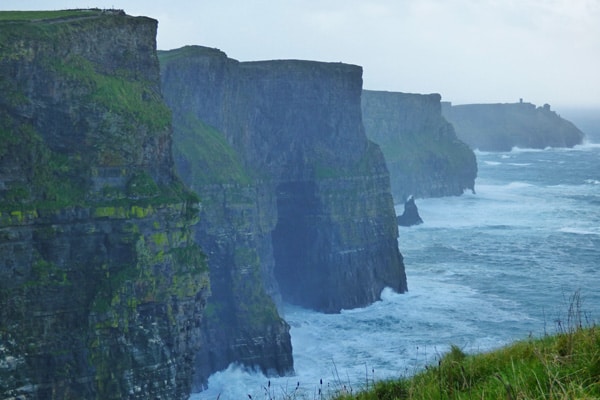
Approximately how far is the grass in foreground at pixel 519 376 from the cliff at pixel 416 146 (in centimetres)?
10629

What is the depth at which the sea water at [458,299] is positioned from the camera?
42.6 meters

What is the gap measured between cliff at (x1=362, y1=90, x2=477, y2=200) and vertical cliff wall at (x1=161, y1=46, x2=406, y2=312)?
51873 mm

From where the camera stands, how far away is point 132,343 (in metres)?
30.1

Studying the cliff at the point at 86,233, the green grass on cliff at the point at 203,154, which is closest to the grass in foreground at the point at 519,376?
the cliff at the point at 86,233

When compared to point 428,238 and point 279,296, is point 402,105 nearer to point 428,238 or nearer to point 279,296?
point 428,238

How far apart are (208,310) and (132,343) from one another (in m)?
14.3

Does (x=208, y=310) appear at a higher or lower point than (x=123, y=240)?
lower

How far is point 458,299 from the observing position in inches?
2355

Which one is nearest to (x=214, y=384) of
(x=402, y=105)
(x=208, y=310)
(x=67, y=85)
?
(x=208, y=310)

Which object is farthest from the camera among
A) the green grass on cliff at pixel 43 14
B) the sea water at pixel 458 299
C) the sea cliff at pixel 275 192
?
the sea cliff at pixel 275 192

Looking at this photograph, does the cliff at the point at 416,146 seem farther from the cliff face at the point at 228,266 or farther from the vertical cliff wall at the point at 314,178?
the cliff face at the point at 228,266

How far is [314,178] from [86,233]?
32.8 m

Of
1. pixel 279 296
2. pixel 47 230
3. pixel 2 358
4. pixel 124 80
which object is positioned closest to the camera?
pixel 2 358

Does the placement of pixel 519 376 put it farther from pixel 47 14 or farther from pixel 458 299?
pixel 458 299
